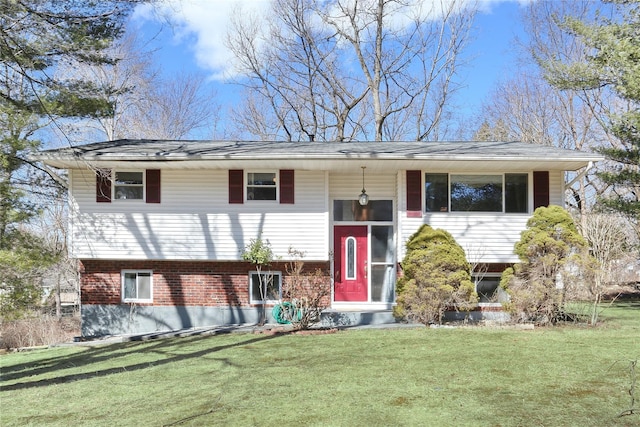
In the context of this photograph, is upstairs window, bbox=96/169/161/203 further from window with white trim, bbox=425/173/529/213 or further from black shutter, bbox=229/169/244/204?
window with white trim, bbox=425/173/529/213

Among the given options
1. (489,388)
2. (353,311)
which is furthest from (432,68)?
(489,388)

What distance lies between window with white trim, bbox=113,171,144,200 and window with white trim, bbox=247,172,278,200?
8.52 ft

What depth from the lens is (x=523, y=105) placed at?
2472 cm

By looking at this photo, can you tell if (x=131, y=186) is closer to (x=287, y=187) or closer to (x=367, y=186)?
(x=287, y=187)

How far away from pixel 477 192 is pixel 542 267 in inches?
94.1

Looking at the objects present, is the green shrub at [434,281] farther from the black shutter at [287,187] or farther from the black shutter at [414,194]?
the black shutter at [287,187]

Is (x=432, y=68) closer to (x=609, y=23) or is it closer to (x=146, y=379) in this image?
(x=609, y=23)

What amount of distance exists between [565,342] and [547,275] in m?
2.05

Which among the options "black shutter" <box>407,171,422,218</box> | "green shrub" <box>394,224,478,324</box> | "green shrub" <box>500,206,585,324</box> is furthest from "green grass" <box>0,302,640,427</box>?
"black shutter" <box>407,171,422,218</box>

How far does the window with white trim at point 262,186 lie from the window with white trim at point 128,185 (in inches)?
102

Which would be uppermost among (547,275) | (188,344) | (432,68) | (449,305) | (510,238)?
(432,68)

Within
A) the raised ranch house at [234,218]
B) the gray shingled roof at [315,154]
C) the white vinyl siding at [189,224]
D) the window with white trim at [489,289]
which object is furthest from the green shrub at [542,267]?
the white vinyl siding at [189,224]

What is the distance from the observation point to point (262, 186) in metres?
11.6

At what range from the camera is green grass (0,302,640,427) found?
15.8ft
